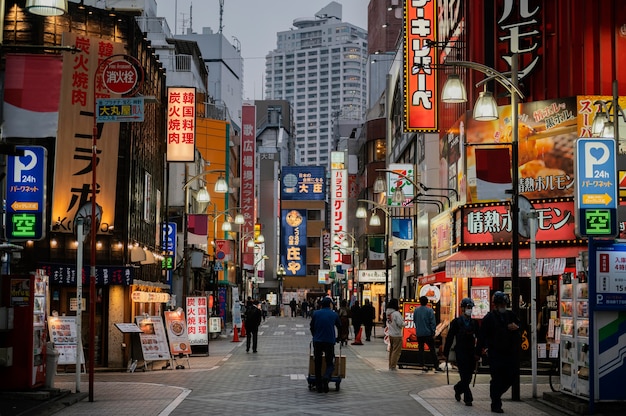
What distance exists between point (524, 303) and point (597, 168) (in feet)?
42.3

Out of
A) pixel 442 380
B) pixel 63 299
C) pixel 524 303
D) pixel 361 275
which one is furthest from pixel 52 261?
pixel 361 275

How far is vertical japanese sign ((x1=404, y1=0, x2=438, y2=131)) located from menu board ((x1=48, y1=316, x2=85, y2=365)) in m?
16.1

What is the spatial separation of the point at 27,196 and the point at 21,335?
314 centimetres

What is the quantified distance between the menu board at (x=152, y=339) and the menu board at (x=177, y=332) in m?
1.30

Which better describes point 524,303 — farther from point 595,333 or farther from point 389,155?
point 389,155

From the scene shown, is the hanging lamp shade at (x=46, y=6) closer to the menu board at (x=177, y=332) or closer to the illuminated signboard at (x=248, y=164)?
the menu board at (x=177, y=332)

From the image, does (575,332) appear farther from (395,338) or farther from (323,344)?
(395,338)

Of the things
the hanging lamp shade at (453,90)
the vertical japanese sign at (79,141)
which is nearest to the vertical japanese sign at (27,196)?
the vertical japanese sign at (79,141)

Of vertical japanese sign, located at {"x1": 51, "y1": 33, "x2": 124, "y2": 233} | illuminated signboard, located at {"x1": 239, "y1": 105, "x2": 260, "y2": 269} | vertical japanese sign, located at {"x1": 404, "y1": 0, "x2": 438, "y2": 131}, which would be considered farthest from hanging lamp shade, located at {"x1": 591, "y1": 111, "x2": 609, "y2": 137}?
illuminated signboard, located at {"x1": 239, "y1": 105, "x2": 260, "y2": 269}

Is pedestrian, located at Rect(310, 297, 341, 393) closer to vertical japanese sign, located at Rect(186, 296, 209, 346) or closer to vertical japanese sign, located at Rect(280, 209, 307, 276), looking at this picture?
vertical japanese sign, located at Rect(186, 296, 209, 346)

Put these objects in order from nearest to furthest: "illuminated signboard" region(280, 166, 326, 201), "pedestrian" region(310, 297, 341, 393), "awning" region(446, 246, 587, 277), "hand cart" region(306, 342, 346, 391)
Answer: "pedestrian" region(310, 297, 341, 393) → "hand cart" region(306, 342, 346, 391) → "awning" region(446, 246, 587, 277) → "illuminated signboard" region(280, 166, 326, 201)

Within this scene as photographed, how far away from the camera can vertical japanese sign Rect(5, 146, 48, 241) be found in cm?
2016

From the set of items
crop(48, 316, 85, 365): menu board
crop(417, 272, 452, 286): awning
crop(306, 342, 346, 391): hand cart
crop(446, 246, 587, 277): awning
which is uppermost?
crop(446, 246, 587, 277): awning

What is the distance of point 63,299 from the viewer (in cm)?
Result: 2800
